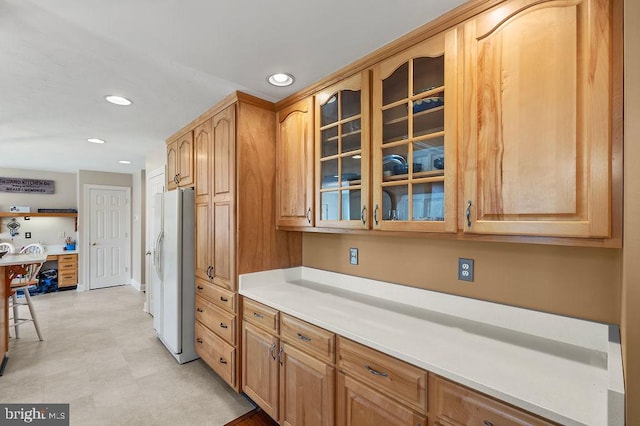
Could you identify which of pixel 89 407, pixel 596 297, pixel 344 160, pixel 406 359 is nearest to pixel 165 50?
pixel 344 160

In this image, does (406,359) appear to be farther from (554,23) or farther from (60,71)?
(60,71)

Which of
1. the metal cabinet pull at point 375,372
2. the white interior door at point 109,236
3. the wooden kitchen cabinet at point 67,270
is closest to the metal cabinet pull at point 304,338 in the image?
the metal cabinet pull at point 375,372

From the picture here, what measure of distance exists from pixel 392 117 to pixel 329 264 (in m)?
1.21

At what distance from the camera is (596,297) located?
1227 millimetres

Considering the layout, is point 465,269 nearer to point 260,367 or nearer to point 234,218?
point 260,367

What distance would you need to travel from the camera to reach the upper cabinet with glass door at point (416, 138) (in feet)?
4.49

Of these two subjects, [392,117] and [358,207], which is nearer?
[392,117]

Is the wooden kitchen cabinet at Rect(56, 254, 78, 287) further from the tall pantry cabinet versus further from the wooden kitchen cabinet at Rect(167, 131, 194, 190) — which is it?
the tall pantry cabinet

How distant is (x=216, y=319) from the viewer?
2473 millimetres

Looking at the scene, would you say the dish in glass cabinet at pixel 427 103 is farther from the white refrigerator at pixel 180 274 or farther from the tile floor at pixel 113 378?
the tile floor at pixel 113 378

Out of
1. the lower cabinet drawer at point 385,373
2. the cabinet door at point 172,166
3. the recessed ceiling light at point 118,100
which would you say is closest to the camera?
the lower cabinet drawer at point 385,373

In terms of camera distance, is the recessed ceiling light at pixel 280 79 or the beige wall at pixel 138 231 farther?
the beige wall at pixel 138 231

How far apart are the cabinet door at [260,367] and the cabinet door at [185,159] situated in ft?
5.21

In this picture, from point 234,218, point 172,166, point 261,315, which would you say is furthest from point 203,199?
point 261,315
